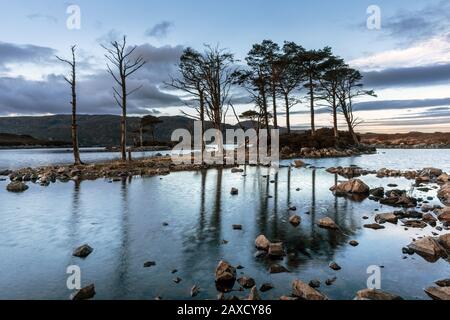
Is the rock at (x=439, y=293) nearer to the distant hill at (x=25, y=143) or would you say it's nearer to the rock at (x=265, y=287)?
the rock at (x=265, y=287)

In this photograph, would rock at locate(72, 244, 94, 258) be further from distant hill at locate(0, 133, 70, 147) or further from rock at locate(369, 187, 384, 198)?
distant hill at locate(0, 133, 70, 147)

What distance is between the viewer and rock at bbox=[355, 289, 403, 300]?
18.0 feet

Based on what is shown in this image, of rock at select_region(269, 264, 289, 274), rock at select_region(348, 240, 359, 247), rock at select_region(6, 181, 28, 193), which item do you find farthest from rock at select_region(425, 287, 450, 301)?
rock at select_region(6, 181, 28, 193)

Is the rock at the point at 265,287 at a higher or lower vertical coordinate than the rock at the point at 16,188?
lower

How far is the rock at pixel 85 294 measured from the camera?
5.76 metres

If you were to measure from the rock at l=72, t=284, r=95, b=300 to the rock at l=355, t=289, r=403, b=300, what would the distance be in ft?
15.1

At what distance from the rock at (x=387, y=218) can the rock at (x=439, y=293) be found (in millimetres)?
5219

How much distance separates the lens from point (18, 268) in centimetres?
730

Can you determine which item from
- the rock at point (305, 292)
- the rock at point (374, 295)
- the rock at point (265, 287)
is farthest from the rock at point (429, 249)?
the rock at point (265, 287)

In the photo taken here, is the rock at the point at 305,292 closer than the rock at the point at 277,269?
Yes

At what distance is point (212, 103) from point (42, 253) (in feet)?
113

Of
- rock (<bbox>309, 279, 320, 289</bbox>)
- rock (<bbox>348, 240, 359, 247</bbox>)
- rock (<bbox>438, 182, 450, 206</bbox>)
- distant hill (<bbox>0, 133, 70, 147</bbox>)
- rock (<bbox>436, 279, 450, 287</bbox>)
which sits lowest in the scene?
rock (<bbox>436, 279, 450, 287</bbox>)

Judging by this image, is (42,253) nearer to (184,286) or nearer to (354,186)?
(184,286)
